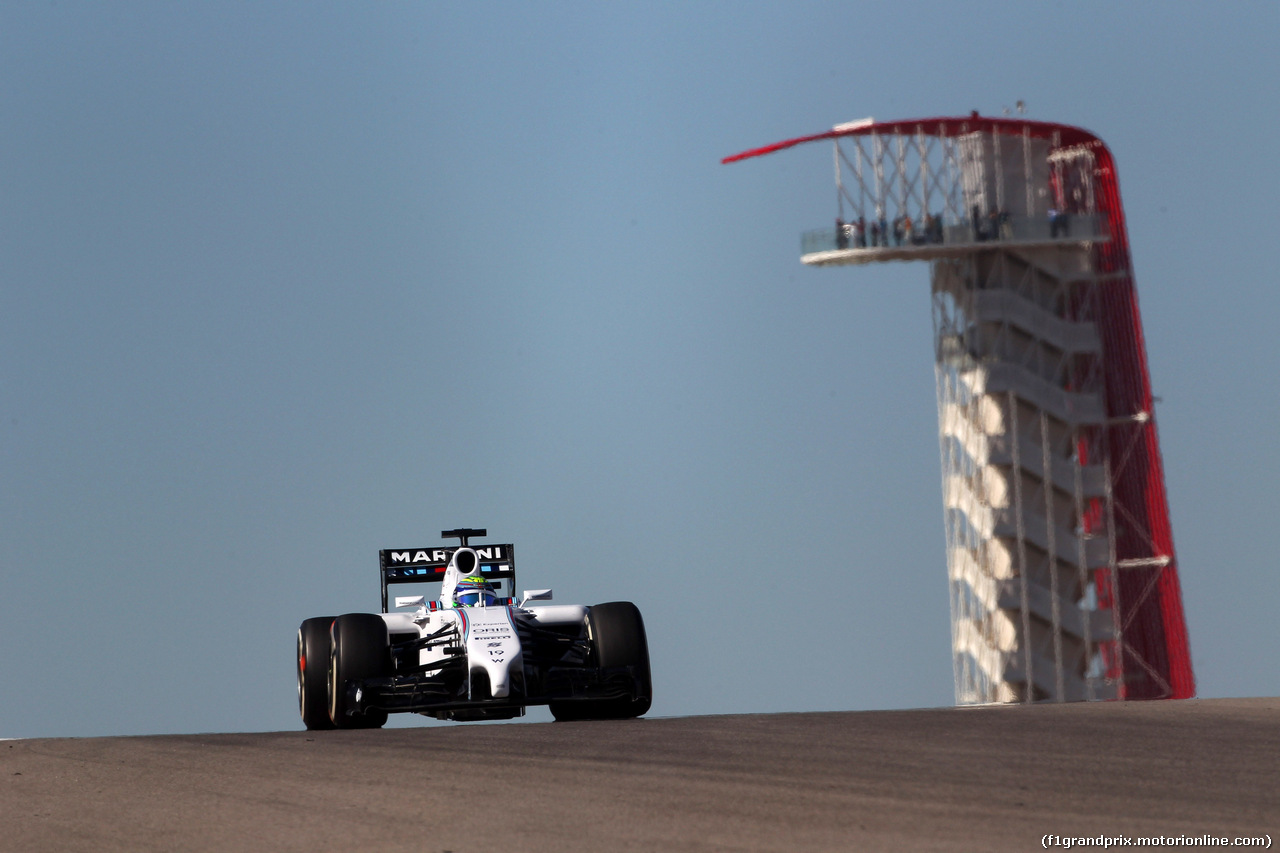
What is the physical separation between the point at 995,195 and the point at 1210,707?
43.6 meters

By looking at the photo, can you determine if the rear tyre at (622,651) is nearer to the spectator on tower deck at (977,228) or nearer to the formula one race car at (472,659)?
the formula one race car at (472,659)

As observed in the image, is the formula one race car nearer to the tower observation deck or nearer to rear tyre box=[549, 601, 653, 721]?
rear tyre box=[549, 601, 653, 721]

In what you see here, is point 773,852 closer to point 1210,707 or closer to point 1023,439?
point 1210,707

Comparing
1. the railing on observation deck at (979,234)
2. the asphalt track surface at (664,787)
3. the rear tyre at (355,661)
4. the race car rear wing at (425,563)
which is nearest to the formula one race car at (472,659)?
the rear tyre at (355,661)

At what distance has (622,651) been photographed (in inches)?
840

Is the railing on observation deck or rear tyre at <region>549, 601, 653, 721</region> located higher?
the railing on observation deck

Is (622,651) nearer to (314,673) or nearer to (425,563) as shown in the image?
(314,673)

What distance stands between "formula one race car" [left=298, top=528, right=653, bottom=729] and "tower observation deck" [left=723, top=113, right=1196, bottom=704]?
3905cm

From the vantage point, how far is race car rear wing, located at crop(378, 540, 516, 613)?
24328 mm

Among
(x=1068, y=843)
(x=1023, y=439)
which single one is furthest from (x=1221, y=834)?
(x=1023, y=439)

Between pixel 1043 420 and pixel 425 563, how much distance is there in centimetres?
3974

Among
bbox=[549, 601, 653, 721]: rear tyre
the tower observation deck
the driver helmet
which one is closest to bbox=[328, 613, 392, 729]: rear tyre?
the driver helmet

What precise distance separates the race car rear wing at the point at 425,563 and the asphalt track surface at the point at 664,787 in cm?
648

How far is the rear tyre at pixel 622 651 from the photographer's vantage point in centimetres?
2125
